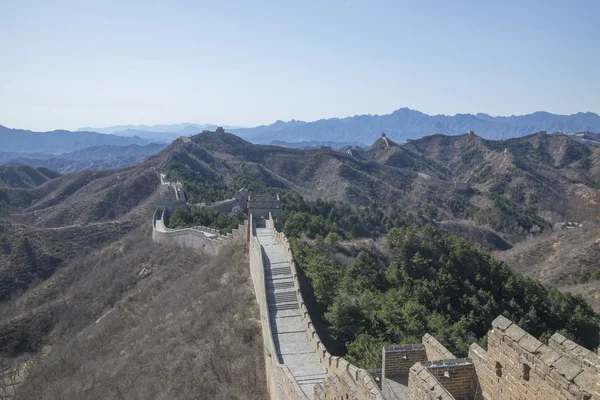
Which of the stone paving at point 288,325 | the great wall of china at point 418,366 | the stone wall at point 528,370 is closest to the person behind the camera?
the stone wall at point 528,370

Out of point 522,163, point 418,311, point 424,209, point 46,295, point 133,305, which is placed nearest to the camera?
point 418,311

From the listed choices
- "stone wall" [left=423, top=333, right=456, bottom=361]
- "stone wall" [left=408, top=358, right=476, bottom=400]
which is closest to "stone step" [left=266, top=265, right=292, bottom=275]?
"stone wall" [left=423, top=333, right=456, bottom=361]

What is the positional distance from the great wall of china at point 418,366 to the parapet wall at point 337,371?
2 cm

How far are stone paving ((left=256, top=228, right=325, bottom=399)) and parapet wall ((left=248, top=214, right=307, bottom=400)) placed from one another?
0.99 ft

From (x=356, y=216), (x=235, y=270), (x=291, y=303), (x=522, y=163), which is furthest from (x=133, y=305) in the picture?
(x=522, y=163)

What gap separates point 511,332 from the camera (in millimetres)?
5730

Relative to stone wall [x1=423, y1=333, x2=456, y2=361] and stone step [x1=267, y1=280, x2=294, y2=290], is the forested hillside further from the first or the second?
stone wall [x1=423, y1=333, x2=456, y2=361]

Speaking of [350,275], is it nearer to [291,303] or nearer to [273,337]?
[291,303]

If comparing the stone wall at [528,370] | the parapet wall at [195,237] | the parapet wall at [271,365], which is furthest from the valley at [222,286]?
the stone wall at [528,370]

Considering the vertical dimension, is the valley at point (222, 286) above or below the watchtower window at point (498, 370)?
below

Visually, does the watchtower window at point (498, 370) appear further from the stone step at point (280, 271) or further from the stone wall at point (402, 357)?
the stone step at point (280, 271)

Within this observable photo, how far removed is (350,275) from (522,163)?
323ft

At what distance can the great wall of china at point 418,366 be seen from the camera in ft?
16.9

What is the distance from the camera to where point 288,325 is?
18.7m
